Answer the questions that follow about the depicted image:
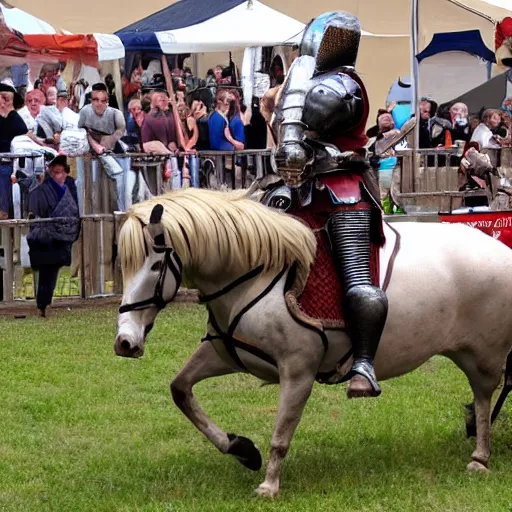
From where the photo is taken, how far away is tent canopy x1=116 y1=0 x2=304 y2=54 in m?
15.6

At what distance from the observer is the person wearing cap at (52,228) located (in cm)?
1277

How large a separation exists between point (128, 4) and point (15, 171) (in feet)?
34.7

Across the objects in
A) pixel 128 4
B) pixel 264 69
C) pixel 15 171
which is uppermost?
pixel 128 4

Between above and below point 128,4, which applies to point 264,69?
below

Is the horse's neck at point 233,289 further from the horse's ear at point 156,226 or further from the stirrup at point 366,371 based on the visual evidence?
the stirrup at point 366,371

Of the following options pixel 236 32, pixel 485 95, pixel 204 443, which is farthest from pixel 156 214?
pixel 485 95

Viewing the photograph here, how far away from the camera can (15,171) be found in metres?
13.0

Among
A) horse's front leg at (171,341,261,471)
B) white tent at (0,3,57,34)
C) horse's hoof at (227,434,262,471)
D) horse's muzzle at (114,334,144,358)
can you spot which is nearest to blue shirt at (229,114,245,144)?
white tent at (0,3,57,34)

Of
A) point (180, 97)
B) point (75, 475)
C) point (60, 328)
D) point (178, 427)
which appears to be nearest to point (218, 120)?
point (180, 97)

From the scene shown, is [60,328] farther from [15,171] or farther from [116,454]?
[116,454]

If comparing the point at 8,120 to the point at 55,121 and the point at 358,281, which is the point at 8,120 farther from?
the point at 358,281

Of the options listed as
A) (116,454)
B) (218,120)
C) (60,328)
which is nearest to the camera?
(116,454)

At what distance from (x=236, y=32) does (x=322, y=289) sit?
10461mm

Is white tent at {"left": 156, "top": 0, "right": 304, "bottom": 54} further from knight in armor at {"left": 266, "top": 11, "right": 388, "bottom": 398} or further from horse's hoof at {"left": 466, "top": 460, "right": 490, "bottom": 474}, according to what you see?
horse's hoof at {"left": 466, "top": 460, "right": 490, "bottom": 474}
